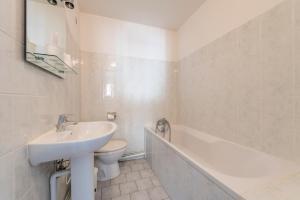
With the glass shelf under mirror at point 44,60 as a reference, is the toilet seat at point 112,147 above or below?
below

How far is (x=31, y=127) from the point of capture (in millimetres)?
775

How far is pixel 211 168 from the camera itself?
103 cm

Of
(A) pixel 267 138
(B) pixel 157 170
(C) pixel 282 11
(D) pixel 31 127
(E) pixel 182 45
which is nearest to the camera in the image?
(D) pixel 31 127

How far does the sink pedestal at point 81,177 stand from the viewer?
110 cm

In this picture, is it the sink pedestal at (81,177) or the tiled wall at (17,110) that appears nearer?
the tiled wall at (17,110)

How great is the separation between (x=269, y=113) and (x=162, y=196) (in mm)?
1344

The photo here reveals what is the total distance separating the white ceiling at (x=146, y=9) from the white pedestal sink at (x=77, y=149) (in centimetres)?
175

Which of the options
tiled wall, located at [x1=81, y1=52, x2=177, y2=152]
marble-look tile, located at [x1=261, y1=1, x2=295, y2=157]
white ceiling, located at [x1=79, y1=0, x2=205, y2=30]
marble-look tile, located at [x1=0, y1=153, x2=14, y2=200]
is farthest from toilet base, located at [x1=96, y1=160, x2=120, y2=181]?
white ceiling, located at [x1=79, y1=0, x2=205, y2=30]

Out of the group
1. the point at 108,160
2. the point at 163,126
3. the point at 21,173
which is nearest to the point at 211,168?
the point at 21,173

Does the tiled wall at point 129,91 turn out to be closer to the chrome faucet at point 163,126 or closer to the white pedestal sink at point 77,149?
the chrome faucet at point 163,126

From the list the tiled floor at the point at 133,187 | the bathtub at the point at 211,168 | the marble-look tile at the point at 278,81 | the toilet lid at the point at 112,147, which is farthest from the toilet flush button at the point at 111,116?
the marble-look tile at the point at 278,81

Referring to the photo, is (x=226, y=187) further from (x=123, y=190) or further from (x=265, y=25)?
(x=265, y=25)

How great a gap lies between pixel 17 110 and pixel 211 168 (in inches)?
49.9

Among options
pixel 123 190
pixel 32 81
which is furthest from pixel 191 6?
pixel 123 190
